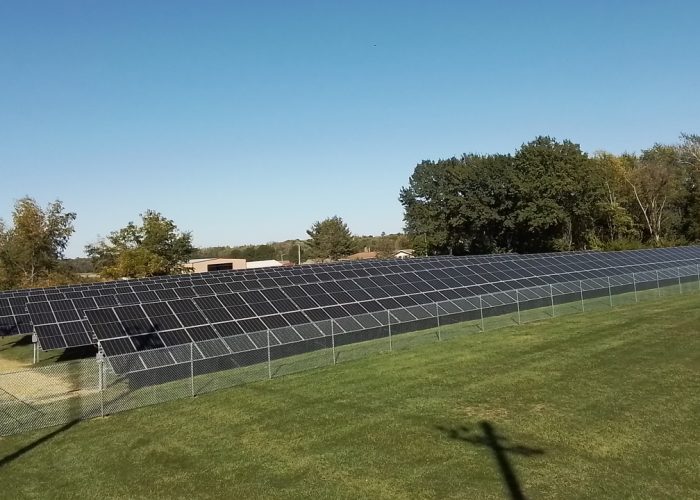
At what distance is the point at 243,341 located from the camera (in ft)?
68.0

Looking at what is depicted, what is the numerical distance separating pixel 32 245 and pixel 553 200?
6795 centimetres

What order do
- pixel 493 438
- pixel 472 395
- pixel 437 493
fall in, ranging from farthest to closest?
pixel 472 395
pixel 493 438
pixel 437 493

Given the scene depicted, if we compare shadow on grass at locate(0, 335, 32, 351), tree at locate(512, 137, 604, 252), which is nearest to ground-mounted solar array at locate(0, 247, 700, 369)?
shadow on grass at locate(0, 335, 32, 351)

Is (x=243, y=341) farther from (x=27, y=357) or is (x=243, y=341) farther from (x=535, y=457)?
(x=27, y=357)

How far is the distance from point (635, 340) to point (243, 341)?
1461 centimetres

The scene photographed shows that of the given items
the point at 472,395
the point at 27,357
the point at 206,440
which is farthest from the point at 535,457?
the point at 27,357

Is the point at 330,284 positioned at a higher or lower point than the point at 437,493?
higher

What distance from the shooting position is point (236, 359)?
19906 millimetres

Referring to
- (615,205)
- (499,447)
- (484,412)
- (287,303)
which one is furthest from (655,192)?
(499,447)

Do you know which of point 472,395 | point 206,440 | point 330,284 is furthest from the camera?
point 330,284

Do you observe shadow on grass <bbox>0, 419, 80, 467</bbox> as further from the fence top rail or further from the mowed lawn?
the fence top rail

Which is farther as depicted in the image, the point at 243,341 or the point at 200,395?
the point at 243,341

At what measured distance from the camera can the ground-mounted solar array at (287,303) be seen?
20953 millimetres

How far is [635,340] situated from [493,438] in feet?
38.8
